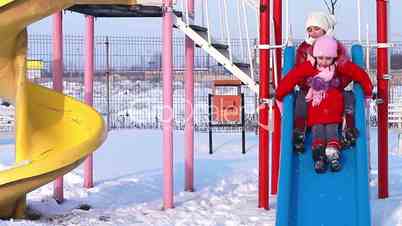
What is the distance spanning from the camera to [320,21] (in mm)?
6754

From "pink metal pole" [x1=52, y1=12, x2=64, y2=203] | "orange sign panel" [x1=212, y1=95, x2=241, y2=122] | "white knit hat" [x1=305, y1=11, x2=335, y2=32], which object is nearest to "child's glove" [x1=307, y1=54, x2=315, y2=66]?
"white knit hat" [x1=305, y1=11, x2=335, y2=32]

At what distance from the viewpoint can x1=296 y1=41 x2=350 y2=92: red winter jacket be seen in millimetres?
6324

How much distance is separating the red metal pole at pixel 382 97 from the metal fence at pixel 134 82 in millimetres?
7816

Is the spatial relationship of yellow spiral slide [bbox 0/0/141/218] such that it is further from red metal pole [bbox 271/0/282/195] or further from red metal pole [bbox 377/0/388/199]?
red metal pole [bbox 377/0/388/199]

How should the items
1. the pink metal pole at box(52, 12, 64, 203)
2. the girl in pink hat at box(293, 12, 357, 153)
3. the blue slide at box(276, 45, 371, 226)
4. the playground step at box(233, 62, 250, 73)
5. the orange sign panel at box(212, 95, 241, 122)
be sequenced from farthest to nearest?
the orange sign panel at box(212, 95, 241, 122)
the playground step at box(233, 62, 250, 73)
the pink metal pole at box(52, 12, 64, 203)
the girl in pink hat at box(293, 12, 357, 153)
the blue slide at box(276, 45, 371, 226)

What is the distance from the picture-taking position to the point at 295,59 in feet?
22.1

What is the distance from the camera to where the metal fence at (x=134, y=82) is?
16844 millimetres

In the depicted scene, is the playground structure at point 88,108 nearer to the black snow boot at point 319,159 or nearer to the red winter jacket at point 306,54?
the red winter jacket at point 306,54

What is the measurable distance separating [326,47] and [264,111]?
1435mm

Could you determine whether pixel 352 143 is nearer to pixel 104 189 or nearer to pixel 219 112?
pixel 104 189

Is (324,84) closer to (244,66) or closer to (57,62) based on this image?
(244,66)

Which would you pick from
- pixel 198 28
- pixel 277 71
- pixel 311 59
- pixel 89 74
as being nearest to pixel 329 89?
pixel 311 59

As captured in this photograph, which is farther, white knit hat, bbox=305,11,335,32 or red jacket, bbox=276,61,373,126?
white knit hat, bbox=305,11,335,32

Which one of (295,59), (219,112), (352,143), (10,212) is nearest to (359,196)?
(352,143)
